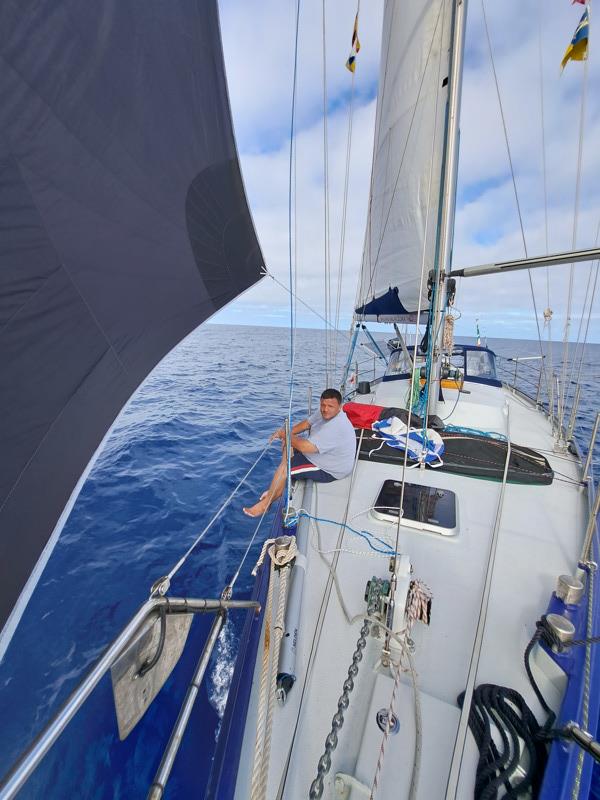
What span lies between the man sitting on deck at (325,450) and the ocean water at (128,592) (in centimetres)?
131

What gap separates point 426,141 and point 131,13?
231 inches

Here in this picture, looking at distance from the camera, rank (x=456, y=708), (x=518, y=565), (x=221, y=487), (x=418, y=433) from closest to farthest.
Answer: (x=456, y=708) → (x=518, y=565) → (x=418, y=433) → (x=221, y=487)

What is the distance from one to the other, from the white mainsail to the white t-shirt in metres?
2.87

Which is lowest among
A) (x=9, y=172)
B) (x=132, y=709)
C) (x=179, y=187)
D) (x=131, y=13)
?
(x=132, y=709)

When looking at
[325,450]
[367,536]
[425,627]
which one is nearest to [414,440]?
[325,450]

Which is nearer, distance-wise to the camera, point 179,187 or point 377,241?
point 179,187

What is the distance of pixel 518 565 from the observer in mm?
2418

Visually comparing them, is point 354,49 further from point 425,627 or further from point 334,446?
point 425,627

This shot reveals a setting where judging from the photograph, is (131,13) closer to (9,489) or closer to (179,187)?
(179,187)

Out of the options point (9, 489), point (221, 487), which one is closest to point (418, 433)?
point (221, 487)

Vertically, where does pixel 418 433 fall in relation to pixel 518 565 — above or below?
above

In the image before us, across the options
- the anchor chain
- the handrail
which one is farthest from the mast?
the handrail

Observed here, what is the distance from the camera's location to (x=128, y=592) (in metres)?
3.44

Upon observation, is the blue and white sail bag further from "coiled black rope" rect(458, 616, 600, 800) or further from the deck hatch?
"coiled black rope" rect(458, 616, 600, 800)
